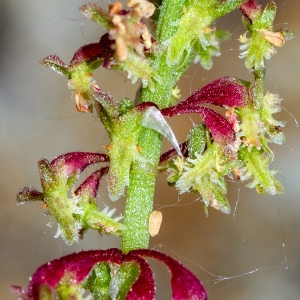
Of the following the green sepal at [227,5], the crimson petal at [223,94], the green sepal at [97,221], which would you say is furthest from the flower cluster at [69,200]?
the green sepal at [227,5]

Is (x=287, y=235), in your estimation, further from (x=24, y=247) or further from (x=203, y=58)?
(x=203, y=58)

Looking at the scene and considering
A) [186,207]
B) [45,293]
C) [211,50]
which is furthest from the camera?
[186,207]

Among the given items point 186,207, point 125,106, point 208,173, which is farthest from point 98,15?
point 186,207

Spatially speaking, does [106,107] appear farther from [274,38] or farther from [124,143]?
[274,38]

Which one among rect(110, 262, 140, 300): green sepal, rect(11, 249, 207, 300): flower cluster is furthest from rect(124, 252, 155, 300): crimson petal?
rect(110, 262, 140, 300): green sepal

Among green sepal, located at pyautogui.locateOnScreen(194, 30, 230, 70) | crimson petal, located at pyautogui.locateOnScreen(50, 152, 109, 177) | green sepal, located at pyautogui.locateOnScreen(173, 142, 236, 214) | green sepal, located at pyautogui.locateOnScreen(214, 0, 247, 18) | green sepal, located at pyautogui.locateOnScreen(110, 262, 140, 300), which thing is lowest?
green sepal, located at pyautogui.locateOnScreen(110, 262, 140, 300)

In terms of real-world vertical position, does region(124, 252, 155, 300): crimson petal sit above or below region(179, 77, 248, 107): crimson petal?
below

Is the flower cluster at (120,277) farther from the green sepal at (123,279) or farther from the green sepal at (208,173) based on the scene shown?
the green sepal at (208,173)

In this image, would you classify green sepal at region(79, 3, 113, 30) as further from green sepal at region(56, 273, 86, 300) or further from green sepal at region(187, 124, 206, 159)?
green sepal at region(56, 273, 86, 300)
